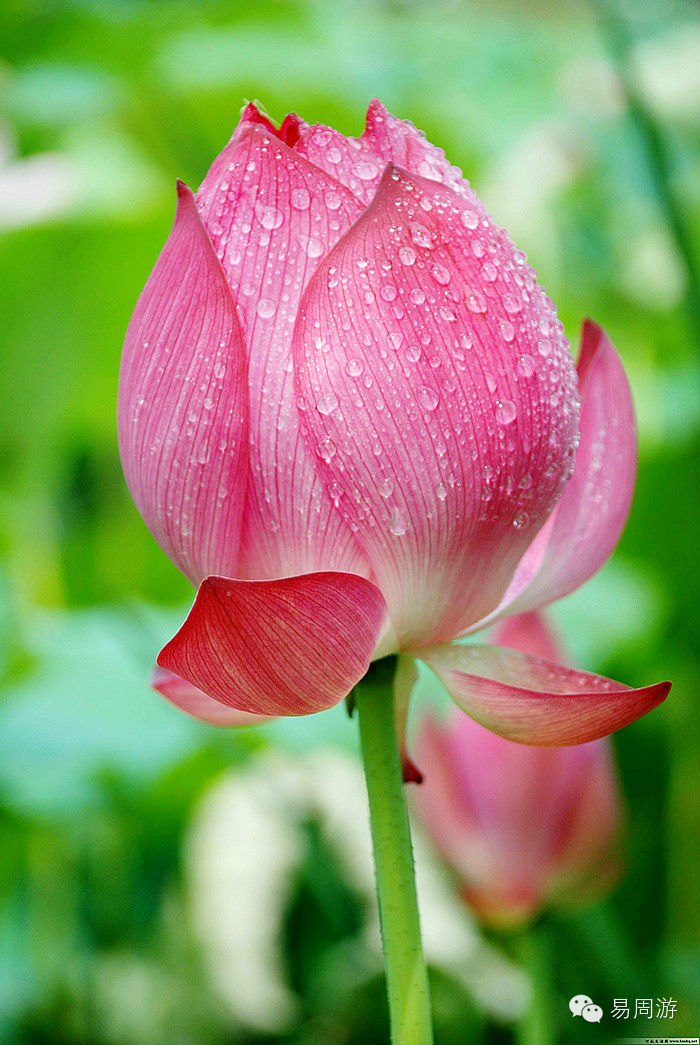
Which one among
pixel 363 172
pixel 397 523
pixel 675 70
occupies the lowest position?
pixel 397 523

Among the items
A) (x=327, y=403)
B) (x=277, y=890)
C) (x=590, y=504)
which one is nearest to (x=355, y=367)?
(x=327, y=403)

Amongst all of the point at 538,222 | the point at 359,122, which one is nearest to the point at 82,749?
the point at 359,122

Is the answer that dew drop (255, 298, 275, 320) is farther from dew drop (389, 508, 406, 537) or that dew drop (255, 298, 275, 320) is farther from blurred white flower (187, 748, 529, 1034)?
blurred white flower (187, 748, 529, 1034)

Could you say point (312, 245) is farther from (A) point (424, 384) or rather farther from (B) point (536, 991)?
(B) point (536, 991)

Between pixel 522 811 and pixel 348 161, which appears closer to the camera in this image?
pixel 348 161

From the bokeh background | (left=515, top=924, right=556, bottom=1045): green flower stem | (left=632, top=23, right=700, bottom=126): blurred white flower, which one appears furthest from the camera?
(left=632, top=23, right=700, bottom=126): blurred white flower

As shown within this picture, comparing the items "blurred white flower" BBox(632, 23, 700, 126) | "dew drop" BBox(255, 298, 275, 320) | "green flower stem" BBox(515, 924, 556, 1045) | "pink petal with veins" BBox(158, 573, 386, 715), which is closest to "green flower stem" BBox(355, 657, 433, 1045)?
"pink petal with veins" BBox(158, 573, 386, 715)

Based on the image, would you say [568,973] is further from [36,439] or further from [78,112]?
[78,112]
